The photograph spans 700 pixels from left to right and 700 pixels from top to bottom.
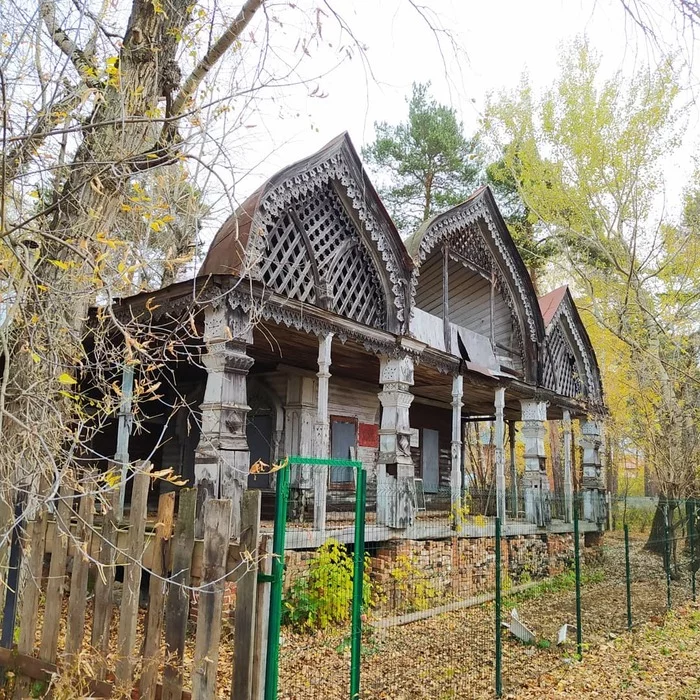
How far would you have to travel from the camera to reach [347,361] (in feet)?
45.9

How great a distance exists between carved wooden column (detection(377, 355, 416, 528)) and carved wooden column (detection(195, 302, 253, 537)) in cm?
324

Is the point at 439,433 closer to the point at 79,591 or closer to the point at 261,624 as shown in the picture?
the point at 79,591

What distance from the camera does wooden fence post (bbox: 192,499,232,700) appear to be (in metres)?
3.54

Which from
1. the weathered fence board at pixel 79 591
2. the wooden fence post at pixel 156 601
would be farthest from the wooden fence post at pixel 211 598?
the weathered fence board at pixel 79 591

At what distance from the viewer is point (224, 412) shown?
8.57 m

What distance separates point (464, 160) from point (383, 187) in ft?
11.9

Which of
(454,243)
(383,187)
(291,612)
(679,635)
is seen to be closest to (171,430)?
(454,243)

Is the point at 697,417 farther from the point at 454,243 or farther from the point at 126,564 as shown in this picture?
the point at 126,564

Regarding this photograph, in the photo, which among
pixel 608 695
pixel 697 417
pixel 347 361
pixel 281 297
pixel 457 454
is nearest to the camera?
pixel 608 695

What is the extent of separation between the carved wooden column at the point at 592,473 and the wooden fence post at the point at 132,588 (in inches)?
612

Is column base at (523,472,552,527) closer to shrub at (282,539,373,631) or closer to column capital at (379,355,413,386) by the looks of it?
column capital at (379,355,413,386)

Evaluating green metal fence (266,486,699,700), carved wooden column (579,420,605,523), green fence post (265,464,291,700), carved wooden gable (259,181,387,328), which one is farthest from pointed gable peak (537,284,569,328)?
green fence post (265,464,291,700)

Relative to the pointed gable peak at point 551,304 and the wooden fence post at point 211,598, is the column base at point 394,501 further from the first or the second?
the pointed gable peak at point 551,304

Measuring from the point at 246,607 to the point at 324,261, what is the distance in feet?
24.4
